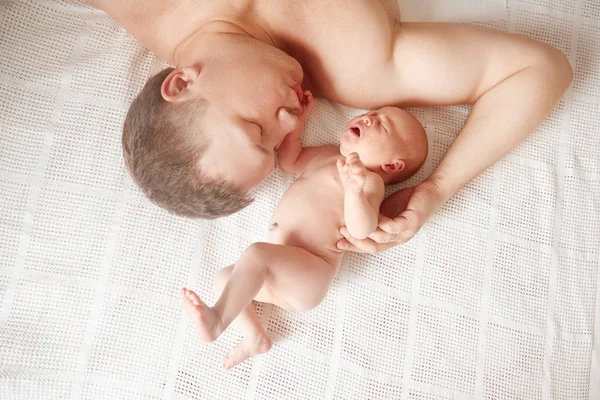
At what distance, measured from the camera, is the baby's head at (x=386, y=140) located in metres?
1.27

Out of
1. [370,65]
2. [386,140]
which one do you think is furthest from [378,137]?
[370,65]

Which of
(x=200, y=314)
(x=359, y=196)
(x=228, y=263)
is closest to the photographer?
(x=200, y=314)

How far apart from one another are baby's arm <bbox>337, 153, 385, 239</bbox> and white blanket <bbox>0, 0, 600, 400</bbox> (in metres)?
0.18

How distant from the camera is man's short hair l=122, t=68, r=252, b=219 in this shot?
3.58 ft

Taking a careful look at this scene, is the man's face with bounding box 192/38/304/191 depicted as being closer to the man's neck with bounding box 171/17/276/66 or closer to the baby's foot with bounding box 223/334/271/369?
the man's neck with bounding box 171/17/276/66

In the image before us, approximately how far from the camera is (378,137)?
1266mm

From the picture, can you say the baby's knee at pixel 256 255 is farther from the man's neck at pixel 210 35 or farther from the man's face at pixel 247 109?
the man's neck at pixel 210 35

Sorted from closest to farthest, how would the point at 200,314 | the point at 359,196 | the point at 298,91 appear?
1. the point at 200,314
2. the point at 359,196
3. the point at 298,91

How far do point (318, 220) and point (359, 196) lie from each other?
0.52 feet

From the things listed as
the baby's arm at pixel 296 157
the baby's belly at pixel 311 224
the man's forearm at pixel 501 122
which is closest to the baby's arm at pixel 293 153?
the baby's arm at pixel 296 157

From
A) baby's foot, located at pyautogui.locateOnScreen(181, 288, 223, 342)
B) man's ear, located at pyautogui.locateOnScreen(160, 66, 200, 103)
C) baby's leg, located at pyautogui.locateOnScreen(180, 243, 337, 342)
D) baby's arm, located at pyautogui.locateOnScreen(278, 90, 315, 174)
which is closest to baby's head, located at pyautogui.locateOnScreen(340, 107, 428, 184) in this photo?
baby's arm, located at pyautogui.locateOnScreen(278, 90, 315, 174)

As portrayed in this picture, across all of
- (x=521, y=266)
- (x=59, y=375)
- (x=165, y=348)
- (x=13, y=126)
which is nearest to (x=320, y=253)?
(x=165, y=348)

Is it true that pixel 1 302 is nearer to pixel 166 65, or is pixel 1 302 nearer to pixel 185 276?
pixel 185 276

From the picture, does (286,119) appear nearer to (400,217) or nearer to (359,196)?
(359,196)
